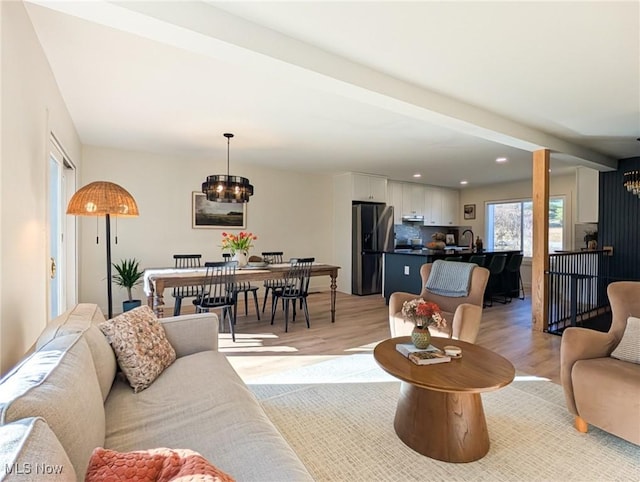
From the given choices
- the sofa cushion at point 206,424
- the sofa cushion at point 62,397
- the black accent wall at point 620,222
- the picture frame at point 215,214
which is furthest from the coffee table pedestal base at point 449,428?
the black accent wall at point 620,222

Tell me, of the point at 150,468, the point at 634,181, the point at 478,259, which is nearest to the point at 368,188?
the point at 478,259

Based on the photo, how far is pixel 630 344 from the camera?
2051 mm

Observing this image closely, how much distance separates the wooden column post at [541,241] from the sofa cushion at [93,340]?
447 cm

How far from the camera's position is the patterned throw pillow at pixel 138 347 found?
5.48 ft

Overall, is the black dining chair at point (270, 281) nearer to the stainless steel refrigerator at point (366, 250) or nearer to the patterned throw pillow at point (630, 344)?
the stainless steel refrigerator at point (366, 250)

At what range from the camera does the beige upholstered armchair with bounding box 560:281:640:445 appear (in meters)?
1.79

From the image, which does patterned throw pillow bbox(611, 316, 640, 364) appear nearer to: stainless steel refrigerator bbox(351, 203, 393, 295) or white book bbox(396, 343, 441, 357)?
white book bbox(396, 343, 441, 357)

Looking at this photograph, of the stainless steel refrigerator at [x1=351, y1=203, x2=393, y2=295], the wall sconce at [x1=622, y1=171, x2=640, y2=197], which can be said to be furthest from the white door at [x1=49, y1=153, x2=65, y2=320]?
the wall sconce at [x1=622, y1=171, x2=640, y2=197]

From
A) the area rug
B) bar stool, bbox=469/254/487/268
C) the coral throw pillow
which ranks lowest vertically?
the area rug

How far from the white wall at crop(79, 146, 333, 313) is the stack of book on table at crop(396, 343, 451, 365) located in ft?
13.4

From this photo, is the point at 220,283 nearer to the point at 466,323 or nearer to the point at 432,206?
the point at 466,323

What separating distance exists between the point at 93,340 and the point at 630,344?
9.88 feet

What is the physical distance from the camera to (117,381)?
1.74 meters

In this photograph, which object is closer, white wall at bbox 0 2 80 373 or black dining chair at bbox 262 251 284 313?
white wall at bbox 0 2 80 373
